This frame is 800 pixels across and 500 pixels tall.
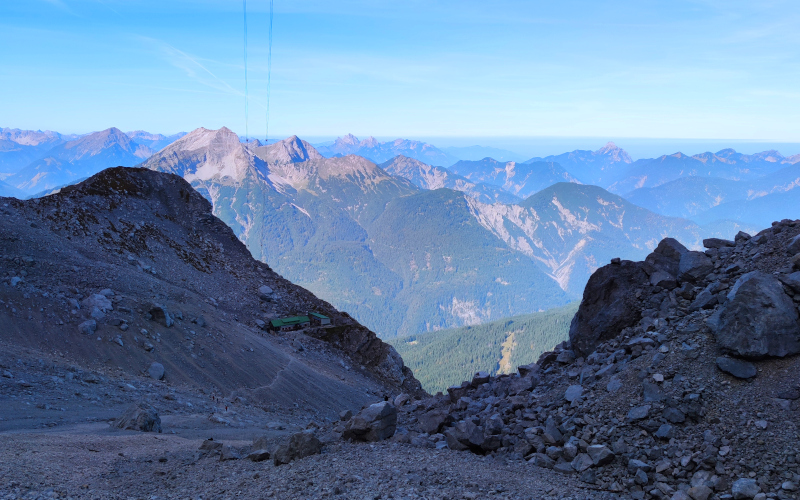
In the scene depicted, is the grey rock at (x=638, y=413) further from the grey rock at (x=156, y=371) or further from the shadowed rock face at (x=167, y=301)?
the grey rock at (x=156, y=371)

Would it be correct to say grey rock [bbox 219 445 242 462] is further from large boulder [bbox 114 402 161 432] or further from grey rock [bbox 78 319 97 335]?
grey rock [bbox 78 319 97 335]

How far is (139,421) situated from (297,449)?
7836 millimetres

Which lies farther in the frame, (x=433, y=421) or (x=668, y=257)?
(x=668, y=257)

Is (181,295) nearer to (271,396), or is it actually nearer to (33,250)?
(33,250)

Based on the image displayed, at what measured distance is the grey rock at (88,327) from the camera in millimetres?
27266

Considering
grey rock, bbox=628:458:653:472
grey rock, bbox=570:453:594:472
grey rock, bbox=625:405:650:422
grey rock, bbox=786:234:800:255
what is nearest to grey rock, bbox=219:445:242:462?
grey rock, bbox=570:453:594:472

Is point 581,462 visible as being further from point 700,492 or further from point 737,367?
point 737,367

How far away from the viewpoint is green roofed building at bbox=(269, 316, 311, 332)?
4581cm

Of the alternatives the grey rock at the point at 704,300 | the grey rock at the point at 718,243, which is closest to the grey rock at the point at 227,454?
the grey rock at the point at 704,300

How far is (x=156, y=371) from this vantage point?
27.7m

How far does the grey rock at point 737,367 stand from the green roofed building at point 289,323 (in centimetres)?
3865

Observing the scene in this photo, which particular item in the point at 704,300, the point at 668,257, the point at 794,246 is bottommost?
the point at 704,300

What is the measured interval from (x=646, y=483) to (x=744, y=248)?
35.4ft

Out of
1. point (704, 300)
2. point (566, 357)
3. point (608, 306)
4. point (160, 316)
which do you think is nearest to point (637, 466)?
point (704, 300)
